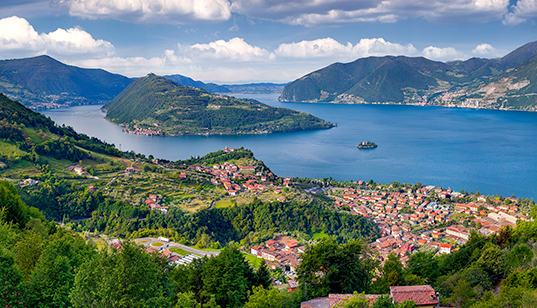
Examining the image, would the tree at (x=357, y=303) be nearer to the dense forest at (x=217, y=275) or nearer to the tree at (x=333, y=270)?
the dense forest at (x=217, y=275)

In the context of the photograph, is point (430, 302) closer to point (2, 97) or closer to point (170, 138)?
point (2, 97)

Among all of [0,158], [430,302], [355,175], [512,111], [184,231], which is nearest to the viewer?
[430,302]

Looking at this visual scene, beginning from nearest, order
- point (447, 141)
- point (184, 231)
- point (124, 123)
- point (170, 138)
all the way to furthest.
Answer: point (184, 231)
point (447, 141)
point (170, 138)
point (124, 123)

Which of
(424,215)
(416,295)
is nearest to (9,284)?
(416,295)

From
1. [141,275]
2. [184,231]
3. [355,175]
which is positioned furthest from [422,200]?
[141,275]

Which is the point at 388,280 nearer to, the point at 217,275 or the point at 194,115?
the point at 217,275

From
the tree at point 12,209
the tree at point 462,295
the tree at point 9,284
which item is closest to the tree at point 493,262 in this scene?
the tree at point 462,295

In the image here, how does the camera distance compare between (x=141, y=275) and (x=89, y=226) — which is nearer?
(x=141, y=275)
